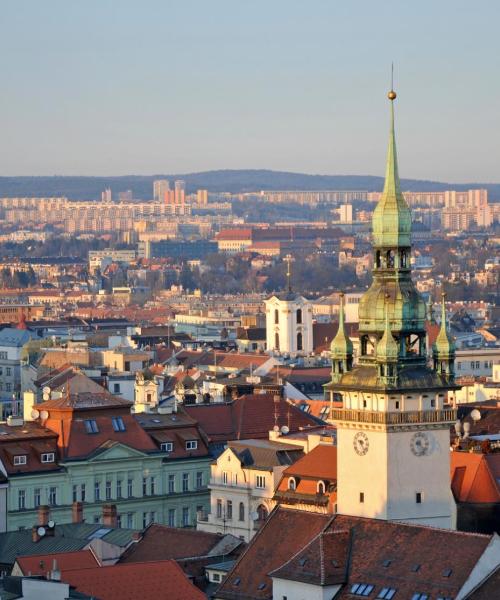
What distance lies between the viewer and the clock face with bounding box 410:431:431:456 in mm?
52938

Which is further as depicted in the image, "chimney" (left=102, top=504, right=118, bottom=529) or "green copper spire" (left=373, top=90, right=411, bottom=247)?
"chimney" (left=102, top=504, right=118, bottom=529)

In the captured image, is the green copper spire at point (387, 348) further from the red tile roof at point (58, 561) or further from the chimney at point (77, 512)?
the chimney at point (77, 512)

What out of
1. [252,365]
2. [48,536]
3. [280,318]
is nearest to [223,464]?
[48,536]

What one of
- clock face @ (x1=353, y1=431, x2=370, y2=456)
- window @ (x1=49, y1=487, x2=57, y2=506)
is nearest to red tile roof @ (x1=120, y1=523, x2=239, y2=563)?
clock face @ (x1=353, y1=431, x2=370, y2=456)

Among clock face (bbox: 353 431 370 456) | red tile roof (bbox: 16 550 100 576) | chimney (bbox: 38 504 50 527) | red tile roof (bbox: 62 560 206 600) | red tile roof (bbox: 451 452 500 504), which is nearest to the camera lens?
red tile roof (bbox: 62 560 206 600)

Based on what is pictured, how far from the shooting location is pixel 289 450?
68.5 metres

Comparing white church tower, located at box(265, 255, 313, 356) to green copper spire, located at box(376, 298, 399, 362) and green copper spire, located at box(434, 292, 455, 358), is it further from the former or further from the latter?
green copper spire, located at box(376, 298, 399, 362)

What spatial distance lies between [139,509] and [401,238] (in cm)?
2024

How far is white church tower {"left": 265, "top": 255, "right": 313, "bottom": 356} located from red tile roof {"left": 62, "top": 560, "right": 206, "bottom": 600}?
287 feet

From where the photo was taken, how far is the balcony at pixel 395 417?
52750mm

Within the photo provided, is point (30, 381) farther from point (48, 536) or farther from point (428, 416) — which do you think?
point (428, 416)

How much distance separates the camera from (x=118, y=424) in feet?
242

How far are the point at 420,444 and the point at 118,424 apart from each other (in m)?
21.8

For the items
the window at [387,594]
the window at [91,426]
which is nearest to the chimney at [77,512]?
the window at [91,426]
